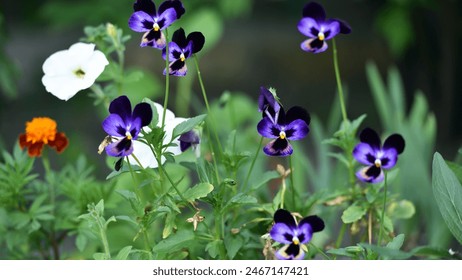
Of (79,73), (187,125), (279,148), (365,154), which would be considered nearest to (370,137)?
(365,154)

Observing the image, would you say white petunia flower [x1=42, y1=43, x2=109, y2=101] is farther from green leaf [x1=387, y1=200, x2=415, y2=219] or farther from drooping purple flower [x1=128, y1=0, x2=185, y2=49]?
green leaf [x1=387, y1=200, x2=415, y2=219]

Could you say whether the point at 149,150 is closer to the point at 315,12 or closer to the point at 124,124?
the point at 124,124

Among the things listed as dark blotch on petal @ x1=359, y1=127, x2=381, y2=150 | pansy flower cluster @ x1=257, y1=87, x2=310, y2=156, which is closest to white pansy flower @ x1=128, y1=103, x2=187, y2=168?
pansy flower cluster @ x1=257, y1=87, x2=310, y2=156

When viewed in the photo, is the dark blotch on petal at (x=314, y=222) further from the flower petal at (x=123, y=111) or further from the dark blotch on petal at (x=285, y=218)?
the flower petal at (x=123, y=111)

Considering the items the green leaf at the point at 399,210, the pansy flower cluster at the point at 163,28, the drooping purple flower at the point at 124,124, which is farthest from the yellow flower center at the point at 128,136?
the green leaf at the point at 399,210

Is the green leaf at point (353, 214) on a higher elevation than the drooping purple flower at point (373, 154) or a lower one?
lower
